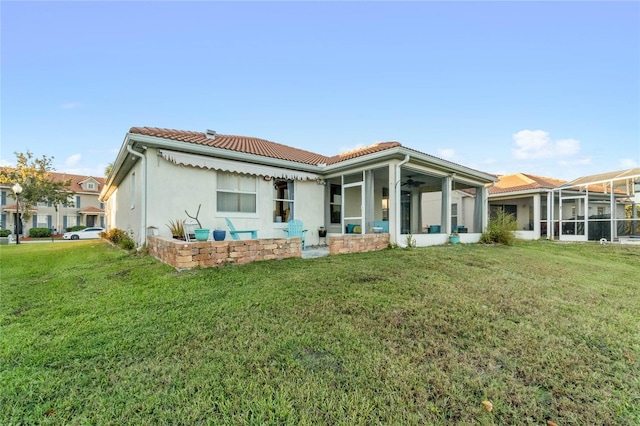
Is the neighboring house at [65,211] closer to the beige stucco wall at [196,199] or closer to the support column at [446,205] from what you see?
the beige stucco wall at [196,199]

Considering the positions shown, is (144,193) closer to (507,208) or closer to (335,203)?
(335,203)

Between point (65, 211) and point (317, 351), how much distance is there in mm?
45578

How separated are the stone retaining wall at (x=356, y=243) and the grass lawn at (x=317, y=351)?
2911 mm

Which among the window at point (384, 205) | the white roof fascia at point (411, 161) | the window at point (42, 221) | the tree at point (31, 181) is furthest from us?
the window at point (42, 221)

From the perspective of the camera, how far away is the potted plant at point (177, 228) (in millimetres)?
8180

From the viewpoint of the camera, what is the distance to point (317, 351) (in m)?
2.97

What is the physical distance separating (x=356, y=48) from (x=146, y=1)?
7.83 meters

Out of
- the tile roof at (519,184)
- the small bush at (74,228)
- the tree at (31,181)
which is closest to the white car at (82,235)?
the tree at (31,181)

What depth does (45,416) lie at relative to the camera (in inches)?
82.8

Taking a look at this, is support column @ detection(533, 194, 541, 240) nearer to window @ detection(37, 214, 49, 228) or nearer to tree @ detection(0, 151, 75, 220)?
tree @ detection(0, 151, 75, 220)

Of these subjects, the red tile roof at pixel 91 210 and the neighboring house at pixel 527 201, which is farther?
the red tile roof at pixel 91 210

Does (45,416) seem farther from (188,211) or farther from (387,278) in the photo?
(188,211)

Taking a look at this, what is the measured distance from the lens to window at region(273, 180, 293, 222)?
10922 millimetres

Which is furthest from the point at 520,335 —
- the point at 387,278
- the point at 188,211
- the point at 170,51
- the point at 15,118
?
the point at 15,118
